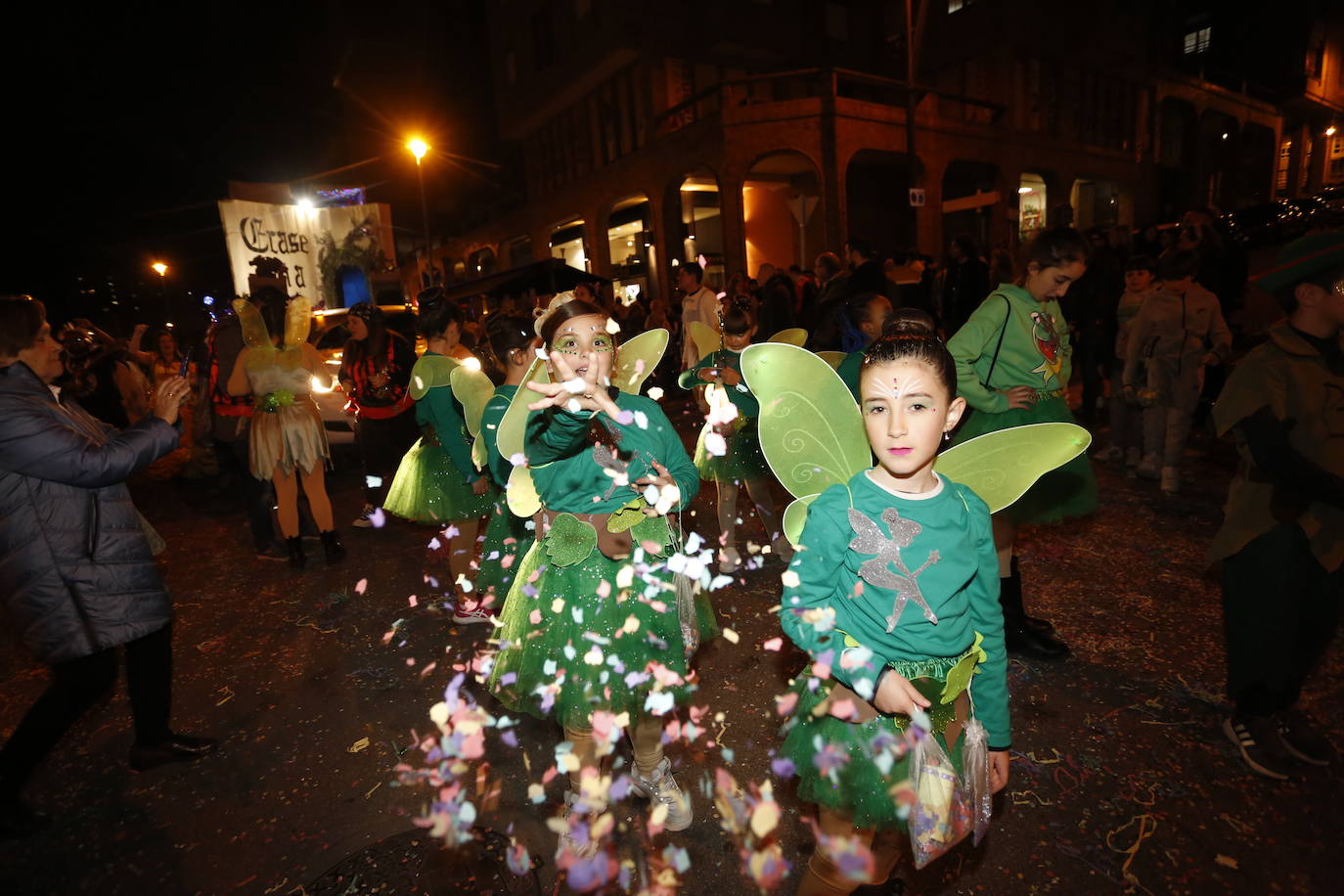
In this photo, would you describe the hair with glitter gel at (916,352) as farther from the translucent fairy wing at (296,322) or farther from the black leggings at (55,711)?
the translucent fairy wing at (296,322)

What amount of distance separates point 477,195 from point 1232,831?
38.6 metres

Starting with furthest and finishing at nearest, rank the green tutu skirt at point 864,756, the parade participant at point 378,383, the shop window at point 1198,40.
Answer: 1. the shop window at point 1198,40
2. the parade participant at point 378,383
3. the green tutu skirt at point 864,756

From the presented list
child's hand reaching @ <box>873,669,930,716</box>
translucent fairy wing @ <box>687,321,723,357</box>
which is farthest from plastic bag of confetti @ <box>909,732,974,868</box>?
translucent fairy wing @ <box>687,321,723,357</box>

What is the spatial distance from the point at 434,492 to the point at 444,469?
19 centimetres

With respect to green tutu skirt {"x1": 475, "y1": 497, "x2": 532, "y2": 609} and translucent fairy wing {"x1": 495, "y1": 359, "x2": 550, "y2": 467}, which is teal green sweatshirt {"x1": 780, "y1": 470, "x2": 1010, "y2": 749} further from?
green tutu skirt {"x1": 475, "y1": 497, "x2": 532, "y2": 609}

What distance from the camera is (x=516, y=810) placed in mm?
2906

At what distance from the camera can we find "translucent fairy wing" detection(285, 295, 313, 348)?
5.55 m

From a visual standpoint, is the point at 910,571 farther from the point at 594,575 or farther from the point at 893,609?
the point at 594,575

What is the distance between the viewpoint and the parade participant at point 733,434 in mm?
5117

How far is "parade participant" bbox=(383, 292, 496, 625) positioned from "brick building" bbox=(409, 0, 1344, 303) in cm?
1089

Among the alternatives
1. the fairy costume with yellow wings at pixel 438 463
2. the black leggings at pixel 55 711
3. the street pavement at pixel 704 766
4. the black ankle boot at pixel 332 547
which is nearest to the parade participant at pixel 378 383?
the black ankle boot at pixel 332 547

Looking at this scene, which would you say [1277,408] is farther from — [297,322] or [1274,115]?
[1274,115]

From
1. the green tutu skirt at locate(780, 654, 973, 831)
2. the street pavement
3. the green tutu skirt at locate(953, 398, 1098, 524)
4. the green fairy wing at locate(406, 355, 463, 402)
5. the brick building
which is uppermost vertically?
the brick building

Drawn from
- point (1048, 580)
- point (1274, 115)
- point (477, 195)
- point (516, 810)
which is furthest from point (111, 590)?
point (1274, 115)
